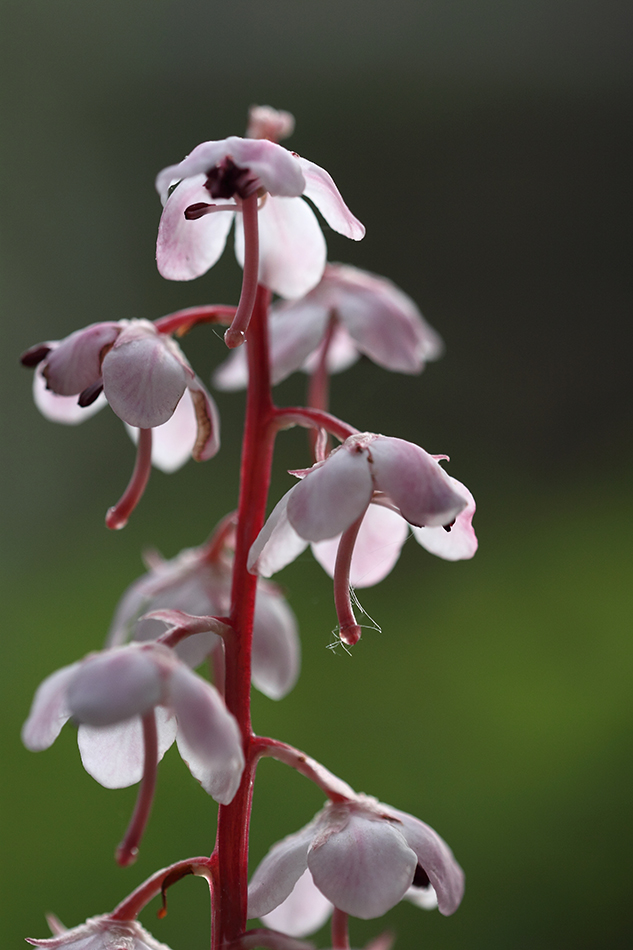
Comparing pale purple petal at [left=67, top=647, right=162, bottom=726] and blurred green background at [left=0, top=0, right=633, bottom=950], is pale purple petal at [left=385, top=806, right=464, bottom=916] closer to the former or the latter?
pale purple petal at [left=67, top=647, right=162, bottom=726]

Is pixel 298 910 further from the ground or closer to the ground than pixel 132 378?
closer to the ground

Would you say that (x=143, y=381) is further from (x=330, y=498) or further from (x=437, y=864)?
(x=437, y=864)

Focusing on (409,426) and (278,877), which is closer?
(278,877)

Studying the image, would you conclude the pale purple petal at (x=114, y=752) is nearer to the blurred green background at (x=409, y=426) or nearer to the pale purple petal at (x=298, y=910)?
the pale purple petal at (x=298, y=910)

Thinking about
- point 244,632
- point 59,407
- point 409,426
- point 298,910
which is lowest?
point 298,910

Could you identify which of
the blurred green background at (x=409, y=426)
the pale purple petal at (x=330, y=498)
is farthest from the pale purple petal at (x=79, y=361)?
the blurred green background at (x=409, y=426)

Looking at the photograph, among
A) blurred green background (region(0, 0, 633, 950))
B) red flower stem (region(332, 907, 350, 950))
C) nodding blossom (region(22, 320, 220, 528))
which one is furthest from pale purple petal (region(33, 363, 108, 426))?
blurred green background (region(0, 0, 633, 950))

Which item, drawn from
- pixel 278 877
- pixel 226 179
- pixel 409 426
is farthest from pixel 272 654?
pixel 409 426
